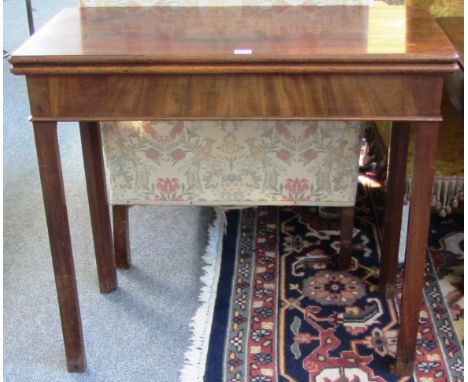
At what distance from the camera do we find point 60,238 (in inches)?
57.0

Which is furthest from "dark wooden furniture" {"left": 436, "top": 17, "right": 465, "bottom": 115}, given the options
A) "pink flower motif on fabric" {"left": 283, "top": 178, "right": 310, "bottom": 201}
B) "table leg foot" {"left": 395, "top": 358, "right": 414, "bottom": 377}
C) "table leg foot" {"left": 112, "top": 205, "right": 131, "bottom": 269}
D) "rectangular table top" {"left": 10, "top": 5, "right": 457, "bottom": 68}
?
"table leg foot" {"left": 112, "top": 205, "right": 131, "bottom": 269}

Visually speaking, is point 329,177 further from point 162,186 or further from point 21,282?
point 21,282

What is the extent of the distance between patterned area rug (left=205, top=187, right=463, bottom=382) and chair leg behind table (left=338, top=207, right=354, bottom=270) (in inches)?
1.2

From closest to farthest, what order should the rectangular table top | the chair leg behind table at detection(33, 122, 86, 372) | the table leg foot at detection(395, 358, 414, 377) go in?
1. the rectangular table top
2. the chair leg behind table at detection(33, 122, 86, 372)
3. the table leg foot at detection(395, 358, 414, 377)

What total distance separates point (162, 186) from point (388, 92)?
0.67 m

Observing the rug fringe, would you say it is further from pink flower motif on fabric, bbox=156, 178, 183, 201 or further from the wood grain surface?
the wood grain surface

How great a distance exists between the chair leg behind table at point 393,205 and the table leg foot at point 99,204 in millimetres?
702

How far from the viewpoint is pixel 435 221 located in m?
2.18

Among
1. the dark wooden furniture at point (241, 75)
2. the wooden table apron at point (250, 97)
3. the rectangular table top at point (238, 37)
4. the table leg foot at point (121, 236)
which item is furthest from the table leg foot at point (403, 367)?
the table leg foot at point (121, 236)

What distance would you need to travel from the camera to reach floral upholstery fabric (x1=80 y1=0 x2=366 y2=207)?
1614mm

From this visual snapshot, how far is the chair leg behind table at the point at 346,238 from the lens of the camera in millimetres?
1844

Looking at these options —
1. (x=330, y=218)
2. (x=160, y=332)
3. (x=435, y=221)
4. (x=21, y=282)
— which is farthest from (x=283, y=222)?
(x=21, y=282)

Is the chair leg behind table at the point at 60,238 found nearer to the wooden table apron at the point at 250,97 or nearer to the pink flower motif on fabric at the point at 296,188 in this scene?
the wooden table apron at the point at 250,97

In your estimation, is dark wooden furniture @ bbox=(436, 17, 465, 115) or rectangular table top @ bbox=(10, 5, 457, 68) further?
dark wooden furniture @ bbox=(436, 17, 465, 115)
